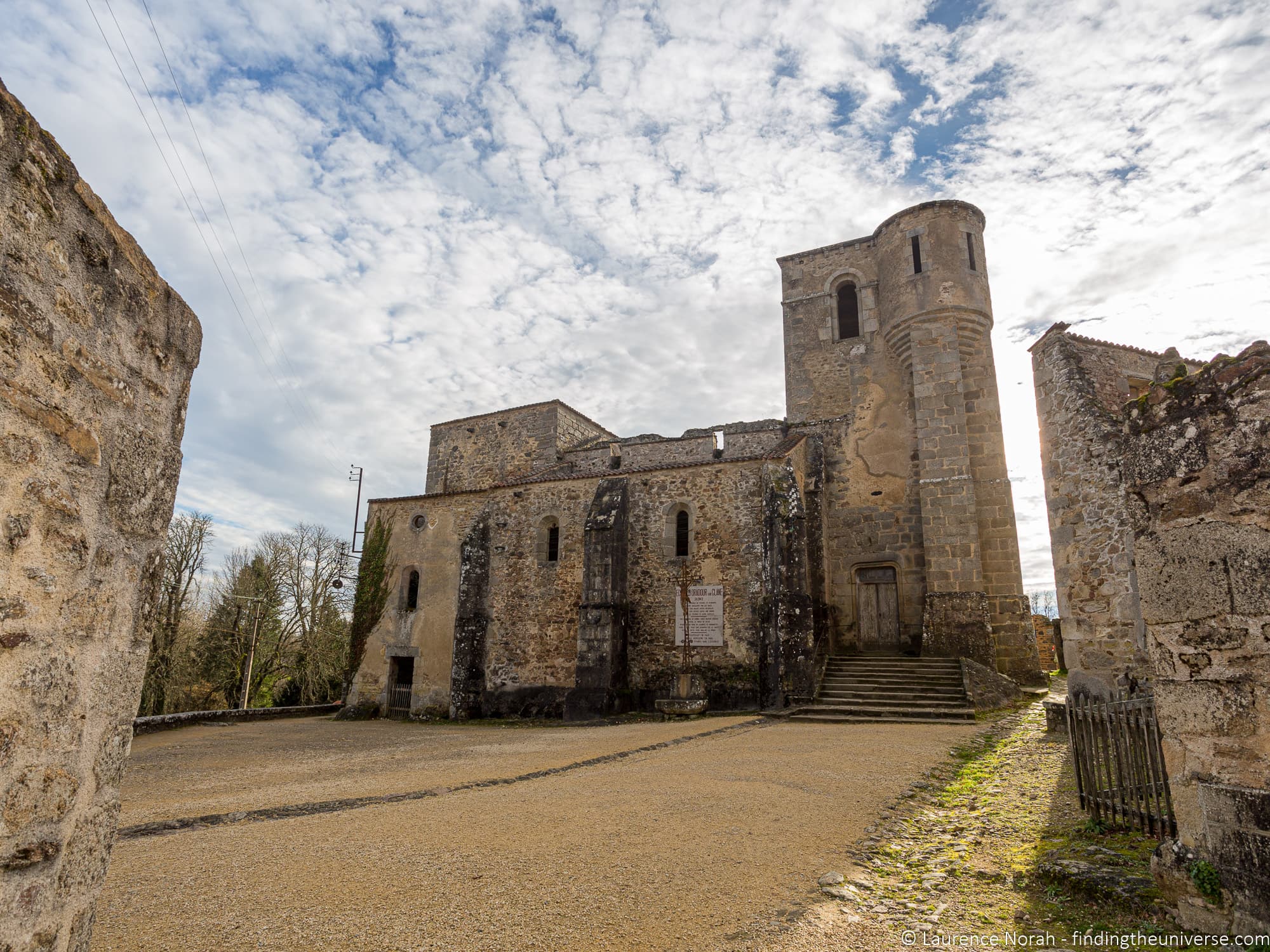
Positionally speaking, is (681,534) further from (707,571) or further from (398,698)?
(398,698)

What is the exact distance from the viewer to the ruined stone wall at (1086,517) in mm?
9531

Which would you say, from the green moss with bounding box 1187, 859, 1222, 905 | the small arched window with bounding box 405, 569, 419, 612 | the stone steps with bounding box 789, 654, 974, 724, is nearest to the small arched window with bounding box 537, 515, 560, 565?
the small arched window with bounding box 405, 569, 419, 612

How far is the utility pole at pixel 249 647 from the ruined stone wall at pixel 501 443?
24.1ft

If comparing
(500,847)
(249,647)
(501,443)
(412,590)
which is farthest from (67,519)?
(249,647)

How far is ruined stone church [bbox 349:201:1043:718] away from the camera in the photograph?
16297mm

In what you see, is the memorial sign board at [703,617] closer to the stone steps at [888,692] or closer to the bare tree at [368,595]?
the stone steps at [888,692]

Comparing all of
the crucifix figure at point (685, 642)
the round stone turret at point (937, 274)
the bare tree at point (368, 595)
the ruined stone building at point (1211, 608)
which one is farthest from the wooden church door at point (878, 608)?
the ruined stone building at point (1211, 608)

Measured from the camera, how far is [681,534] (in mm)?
17938

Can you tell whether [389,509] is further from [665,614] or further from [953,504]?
[953,504]

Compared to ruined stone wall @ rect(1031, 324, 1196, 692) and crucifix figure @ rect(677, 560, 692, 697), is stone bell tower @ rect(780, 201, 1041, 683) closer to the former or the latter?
crucifix figure @ rect(677, 560, 692, 697)

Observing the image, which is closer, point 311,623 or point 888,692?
point 888,692

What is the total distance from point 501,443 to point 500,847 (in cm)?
2217

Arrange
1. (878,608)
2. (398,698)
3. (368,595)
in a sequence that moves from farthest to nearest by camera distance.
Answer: (368,595) < (398,698) < (878,608)

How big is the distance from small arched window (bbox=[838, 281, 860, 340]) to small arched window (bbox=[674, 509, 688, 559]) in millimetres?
8497
